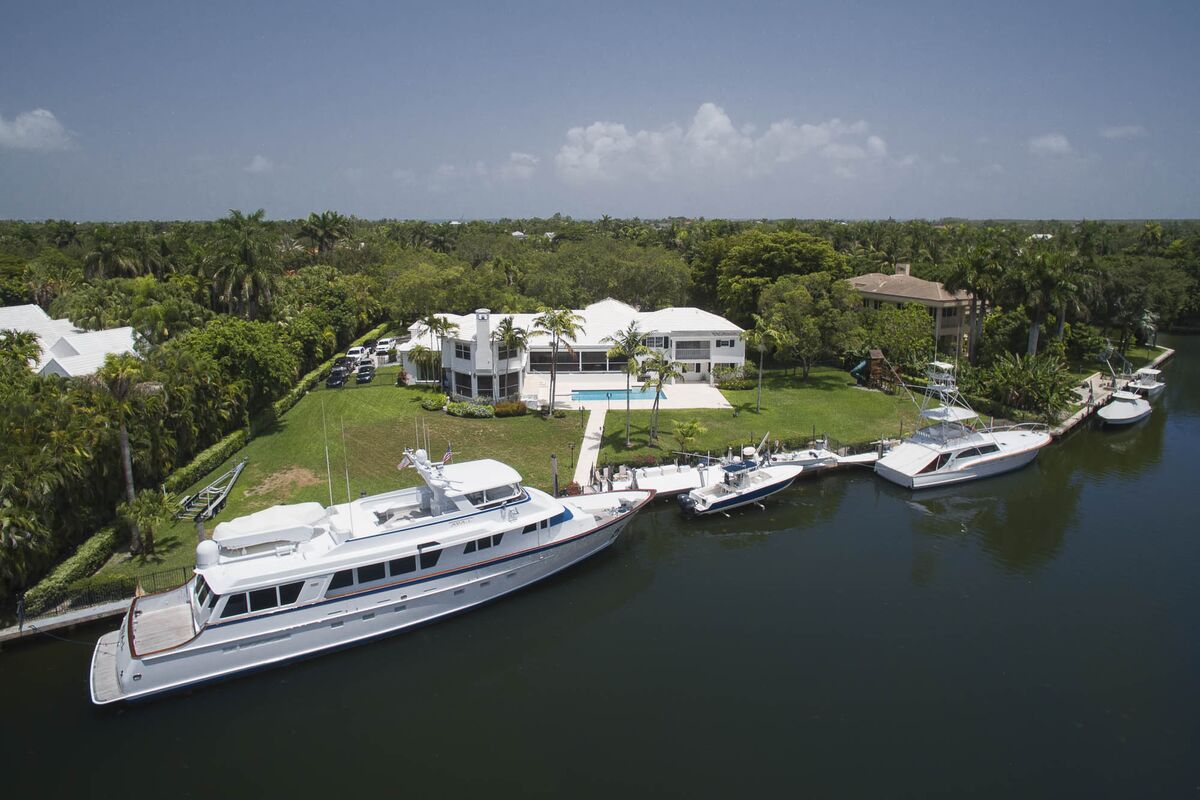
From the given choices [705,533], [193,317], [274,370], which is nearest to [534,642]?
[705,533]

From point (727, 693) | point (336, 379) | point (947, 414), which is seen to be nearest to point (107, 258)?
point (336, 379)

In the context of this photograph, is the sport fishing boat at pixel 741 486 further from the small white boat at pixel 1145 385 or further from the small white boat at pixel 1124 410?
the small white boat at pixel 1145 385

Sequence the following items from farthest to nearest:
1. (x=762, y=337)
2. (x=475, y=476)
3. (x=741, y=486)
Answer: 1. (x=762, y=337)
2. (x=741, y=486)
3. (x=475, y=476)

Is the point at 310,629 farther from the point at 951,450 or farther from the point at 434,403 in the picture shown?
the point at 951,450

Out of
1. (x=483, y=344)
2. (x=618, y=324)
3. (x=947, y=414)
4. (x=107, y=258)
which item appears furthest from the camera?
(x=107, y=258)

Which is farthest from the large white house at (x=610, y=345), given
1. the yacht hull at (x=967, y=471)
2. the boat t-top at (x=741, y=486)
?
the yacht hull at (x=967, y=471)

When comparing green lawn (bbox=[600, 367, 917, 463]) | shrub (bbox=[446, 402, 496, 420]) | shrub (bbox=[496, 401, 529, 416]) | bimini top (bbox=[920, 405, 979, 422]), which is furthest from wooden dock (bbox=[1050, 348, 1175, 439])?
shrub (bbox=[446, 402, 496, 420])
